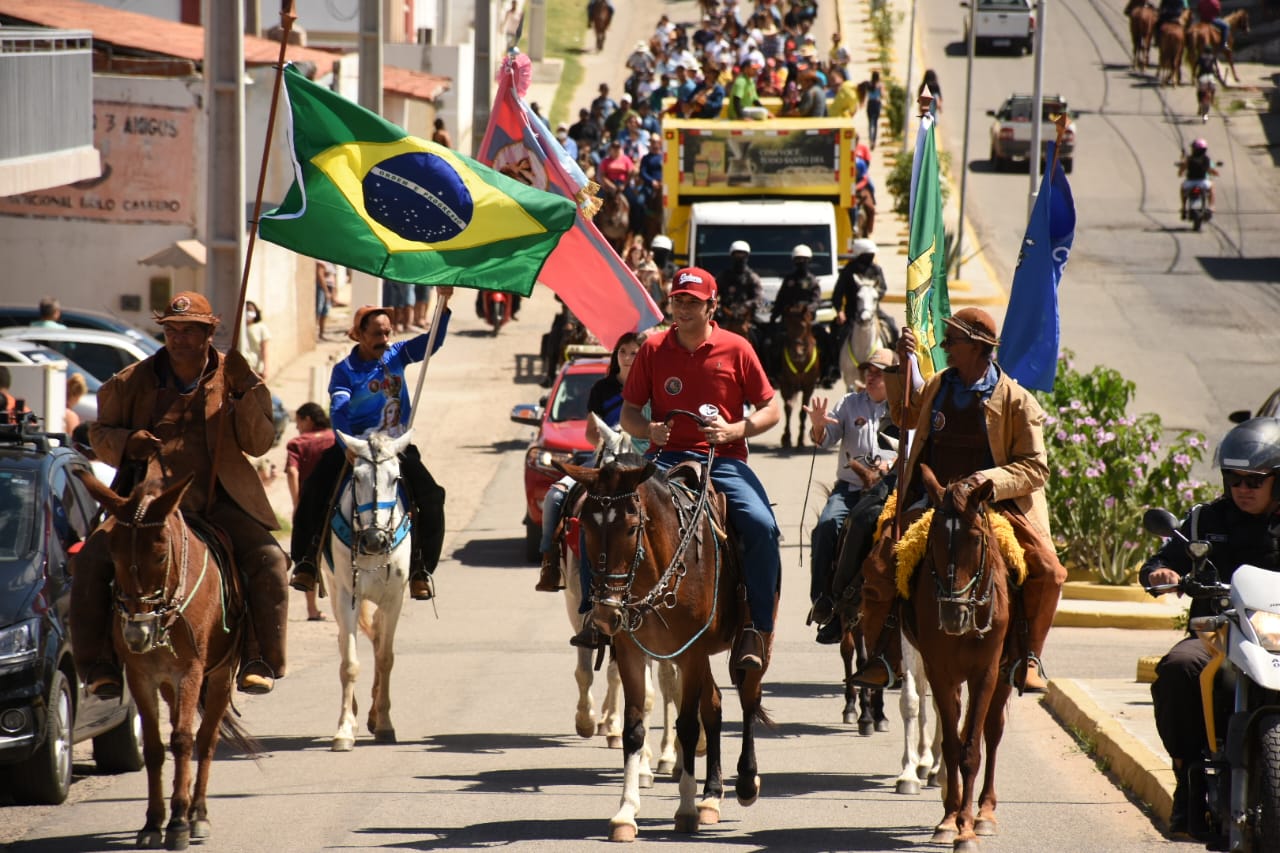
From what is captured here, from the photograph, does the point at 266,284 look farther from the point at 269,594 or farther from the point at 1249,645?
the point at 1249,645

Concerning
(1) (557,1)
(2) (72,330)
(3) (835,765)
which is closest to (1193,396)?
(2) (72,330)

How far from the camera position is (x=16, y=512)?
10672 millimetres

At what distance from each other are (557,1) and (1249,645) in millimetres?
71818

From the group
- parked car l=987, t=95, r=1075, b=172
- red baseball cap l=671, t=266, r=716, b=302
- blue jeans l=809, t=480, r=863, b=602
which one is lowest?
blue jeans l=809, t=480, r=863, b=602

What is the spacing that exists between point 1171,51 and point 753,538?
53.3m

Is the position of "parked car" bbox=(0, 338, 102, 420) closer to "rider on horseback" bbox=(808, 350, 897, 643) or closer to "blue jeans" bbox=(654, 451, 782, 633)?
"rider on horseback" bbox=(808, 350, 897, 643)

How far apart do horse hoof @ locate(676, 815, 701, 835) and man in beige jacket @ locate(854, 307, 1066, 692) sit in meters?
1.18

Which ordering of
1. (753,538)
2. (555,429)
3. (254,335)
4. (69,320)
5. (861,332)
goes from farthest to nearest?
(254,335), (861,332), (69,320), (555,429), (753,538)

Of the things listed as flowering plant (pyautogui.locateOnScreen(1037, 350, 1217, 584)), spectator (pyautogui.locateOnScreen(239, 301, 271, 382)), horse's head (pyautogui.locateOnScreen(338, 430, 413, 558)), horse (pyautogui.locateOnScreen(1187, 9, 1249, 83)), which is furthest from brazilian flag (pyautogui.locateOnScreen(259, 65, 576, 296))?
horse (pyautogui.locateOnScreen(1187, 9, 1249, 83))

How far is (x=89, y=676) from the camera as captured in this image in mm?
9297

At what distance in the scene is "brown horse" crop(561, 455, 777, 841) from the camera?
904cm

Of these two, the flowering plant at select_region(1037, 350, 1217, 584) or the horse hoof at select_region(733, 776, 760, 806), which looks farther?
the flowering plant at select_region(1037, 350, 1217, 584)

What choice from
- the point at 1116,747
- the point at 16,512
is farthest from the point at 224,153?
the point at 1116,747

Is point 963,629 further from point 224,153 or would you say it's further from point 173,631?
point 224,153
